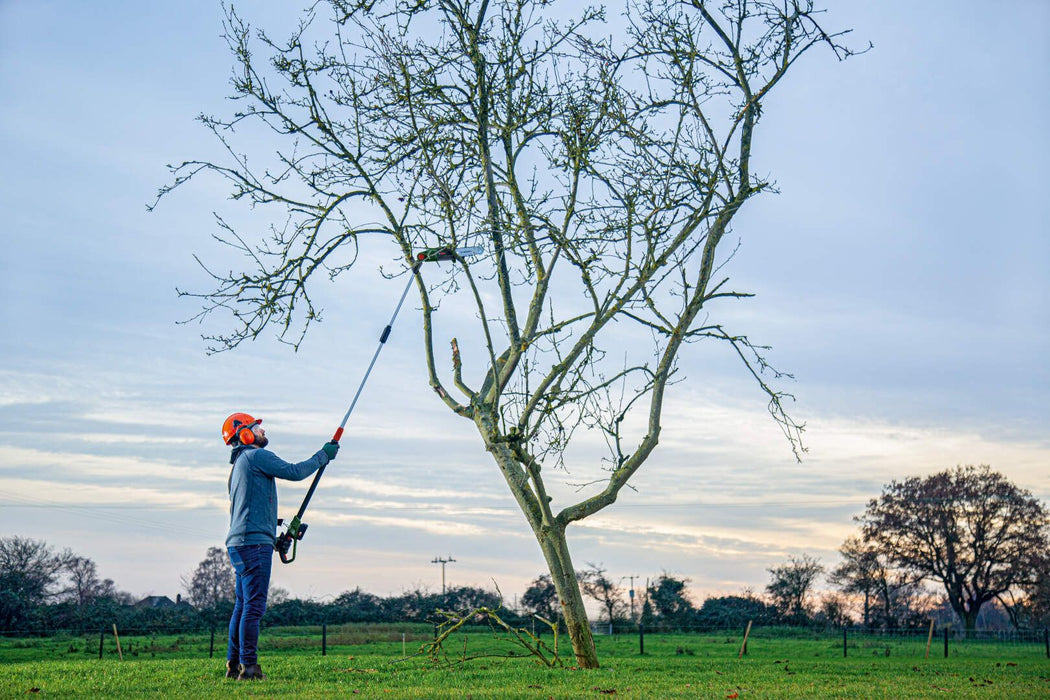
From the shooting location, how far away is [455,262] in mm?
12258

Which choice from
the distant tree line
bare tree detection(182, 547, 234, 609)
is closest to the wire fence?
the distant tree line

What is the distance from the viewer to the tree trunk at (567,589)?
1173cm

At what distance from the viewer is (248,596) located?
9.77 m

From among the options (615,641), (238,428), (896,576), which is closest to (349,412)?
(238,428)

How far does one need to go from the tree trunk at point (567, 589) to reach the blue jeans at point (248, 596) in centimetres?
355

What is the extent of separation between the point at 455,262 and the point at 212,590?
4991 centimetres

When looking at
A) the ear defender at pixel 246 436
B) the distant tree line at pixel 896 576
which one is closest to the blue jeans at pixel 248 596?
the ear defender at pixel 246 436

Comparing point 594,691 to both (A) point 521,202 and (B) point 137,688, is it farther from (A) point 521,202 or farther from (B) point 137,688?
(A) point 521,202

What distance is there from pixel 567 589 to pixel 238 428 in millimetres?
4526

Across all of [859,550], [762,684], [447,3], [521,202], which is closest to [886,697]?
[762,684]

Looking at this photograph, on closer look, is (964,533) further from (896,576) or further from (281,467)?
(281,467)

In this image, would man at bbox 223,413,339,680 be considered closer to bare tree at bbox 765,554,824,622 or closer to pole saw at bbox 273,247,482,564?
pole saw at bbox 273,247,482,564

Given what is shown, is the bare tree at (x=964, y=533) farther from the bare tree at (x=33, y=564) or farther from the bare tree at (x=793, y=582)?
the bare tree at (x=33, y=564)

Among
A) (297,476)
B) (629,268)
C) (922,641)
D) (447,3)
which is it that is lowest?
(922,641)
